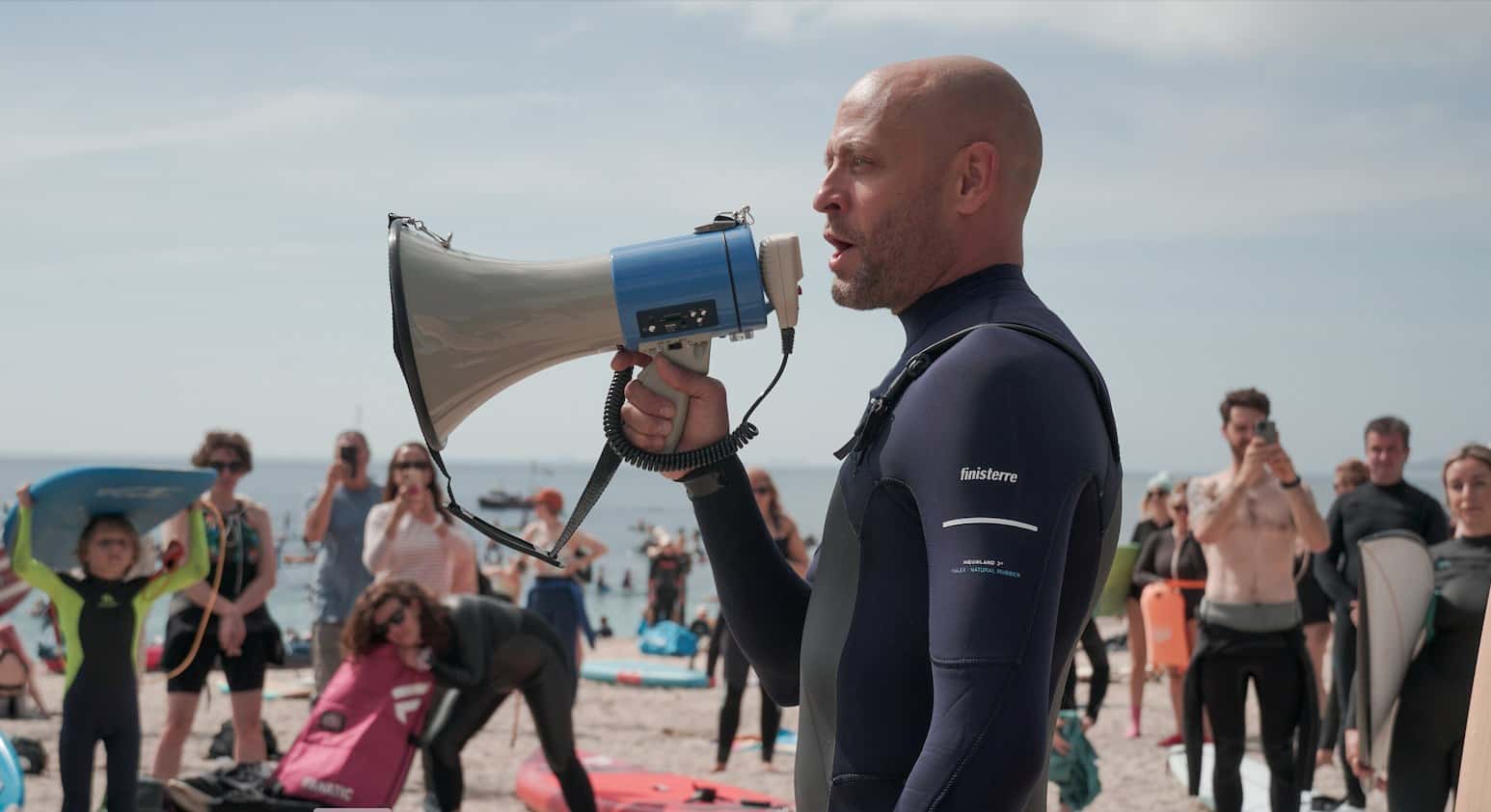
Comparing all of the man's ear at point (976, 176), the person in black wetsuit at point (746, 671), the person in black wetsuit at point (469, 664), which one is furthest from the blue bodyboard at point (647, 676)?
the man's ear at point (976, 176)

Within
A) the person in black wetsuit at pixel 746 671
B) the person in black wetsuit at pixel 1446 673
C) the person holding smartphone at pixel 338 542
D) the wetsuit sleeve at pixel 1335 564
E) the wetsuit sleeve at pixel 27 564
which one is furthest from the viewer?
the person in black wetsuit at pixel 746 671

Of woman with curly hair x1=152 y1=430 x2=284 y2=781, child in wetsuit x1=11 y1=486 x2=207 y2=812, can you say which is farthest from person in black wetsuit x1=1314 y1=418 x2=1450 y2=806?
child in wetsuit x1=11 y1=486 x2=207 y2=812

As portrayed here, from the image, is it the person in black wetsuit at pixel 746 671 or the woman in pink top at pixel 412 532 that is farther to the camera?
the person in black wetsuit at pixel 746 671

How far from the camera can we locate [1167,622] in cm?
892

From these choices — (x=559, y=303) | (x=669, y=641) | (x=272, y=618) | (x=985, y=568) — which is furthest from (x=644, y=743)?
(x=985, y=568)

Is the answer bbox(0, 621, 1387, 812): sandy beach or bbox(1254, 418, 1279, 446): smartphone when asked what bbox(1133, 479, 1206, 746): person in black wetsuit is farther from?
bbox(1254, 418, 1279, 446): smartphone

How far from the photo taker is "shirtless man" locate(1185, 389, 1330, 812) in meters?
6.17

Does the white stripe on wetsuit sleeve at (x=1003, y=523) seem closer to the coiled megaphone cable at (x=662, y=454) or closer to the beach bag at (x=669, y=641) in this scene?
the coiled megaphone cable at (x=662, y=454)

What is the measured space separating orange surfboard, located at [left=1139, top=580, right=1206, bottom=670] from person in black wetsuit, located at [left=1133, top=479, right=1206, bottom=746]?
0.06 meters

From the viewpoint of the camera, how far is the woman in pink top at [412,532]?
7.20 metres

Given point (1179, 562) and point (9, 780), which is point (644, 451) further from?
point (1179, 562)

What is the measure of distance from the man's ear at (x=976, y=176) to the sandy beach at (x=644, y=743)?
497 centimetres

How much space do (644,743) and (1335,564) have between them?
464 centimetres

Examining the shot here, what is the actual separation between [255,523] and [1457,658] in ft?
17.2
